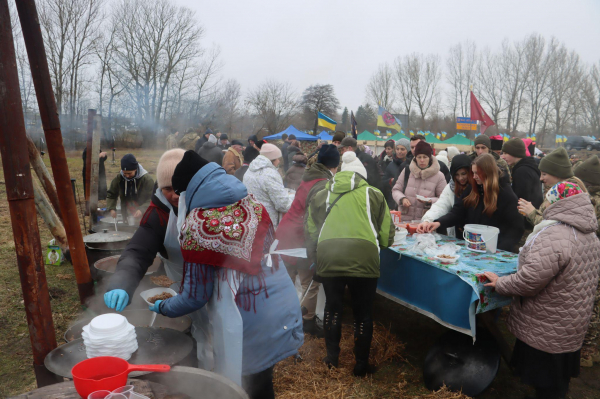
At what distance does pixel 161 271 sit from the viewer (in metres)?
3.46

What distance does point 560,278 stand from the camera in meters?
2.50

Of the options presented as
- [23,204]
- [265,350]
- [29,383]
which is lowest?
[29,383]

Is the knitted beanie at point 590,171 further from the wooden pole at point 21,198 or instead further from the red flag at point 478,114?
the red flag at point 478,114

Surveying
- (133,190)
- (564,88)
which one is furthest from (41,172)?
(564,88)

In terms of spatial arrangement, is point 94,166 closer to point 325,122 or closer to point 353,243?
point 353,243

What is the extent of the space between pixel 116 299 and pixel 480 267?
2.65 m

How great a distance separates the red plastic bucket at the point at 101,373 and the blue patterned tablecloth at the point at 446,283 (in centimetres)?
224

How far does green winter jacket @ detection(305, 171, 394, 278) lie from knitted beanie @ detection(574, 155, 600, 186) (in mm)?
1974

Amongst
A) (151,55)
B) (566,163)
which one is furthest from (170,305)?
(151,55)

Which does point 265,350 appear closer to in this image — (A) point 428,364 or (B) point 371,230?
(B) point 371,230

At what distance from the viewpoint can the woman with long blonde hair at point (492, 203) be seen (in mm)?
3436

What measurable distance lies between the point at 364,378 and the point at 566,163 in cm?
240

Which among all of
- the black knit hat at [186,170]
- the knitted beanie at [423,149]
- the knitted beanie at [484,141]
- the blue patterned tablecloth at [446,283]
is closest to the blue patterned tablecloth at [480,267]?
the blue patterned tablecloth at [446,283]

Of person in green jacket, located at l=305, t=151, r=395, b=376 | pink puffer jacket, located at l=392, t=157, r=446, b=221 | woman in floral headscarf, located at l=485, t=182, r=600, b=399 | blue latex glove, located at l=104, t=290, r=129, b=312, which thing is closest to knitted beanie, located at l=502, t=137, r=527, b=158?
pink puffer jacket, located at l=392, t=157, r=446, b=221
